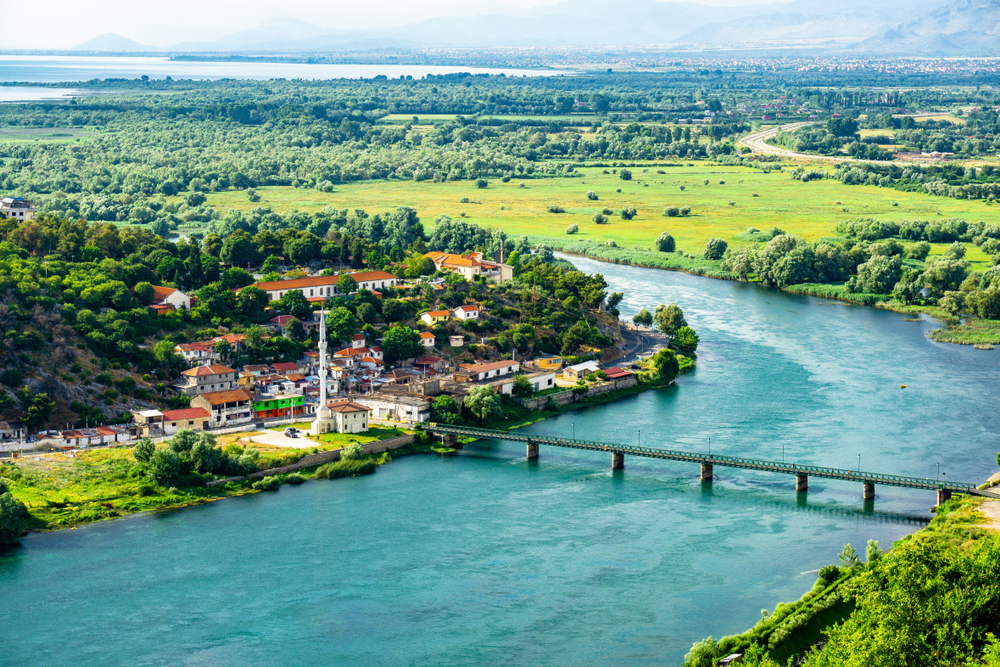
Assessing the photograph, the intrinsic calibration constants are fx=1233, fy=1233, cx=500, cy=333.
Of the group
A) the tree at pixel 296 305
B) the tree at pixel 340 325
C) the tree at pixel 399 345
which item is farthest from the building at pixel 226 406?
the tree at pixel 296 305

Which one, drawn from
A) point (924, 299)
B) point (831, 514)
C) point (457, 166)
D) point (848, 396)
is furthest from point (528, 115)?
point (831, 514)

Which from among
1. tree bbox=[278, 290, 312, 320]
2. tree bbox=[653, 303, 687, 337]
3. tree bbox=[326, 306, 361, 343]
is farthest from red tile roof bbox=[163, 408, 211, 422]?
tree bbox=[653, 303, 687, 337]

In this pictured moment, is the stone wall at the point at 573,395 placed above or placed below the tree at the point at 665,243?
below

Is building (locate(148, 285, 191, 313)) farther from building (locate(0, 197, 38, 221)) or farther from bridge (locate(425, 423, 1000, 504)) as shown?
building (locate(0, 197, 38, 221))

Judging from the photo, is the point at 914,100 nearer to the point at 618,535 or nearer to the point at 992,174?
the point at 992,174

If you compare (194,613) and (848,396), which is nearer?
(194,613)

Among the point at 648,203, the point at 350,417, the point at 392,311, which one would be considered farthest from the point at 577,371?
the point at 648,203

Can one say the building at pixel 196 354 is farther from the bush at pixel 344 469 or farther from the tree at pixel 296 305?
the bush at pixel 344 469
